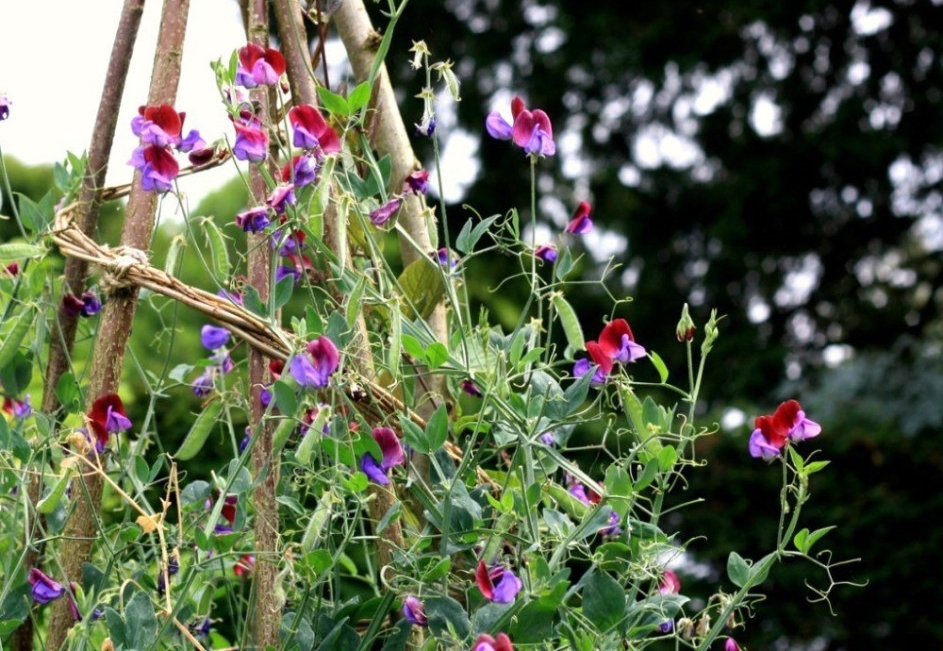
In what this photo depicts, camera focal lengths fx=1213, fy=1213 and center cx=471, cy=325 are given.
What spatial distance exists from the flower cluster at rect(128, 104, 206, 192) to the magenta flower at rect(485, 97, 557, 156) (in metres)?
0.30

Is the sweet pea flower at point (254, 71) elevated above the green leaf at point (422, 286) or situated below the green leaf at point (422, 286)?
above

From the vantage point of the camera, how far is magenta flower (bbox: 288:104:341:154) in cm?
110

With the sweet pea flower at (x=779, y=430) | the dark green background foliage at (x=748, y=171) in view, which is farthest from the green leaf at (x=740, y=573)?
the dark green background foliage at (x=748, y=171)

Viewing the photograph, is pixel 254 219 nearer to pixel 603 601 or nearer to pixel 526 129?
pixel 526 129

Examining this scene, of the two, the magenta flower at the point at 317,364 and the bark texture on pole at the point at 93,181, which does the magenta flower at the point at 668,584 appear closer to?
the magenta flower at the point at 317,364

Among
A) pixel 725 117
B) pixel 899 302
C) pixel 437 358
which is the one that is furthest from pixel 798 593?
pixel 437 358

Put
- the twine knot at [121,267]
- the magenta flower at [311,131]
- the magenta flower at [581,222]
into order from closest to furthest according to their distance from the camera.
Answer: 1. the magenta flower at [311,131]
2. the twine knot at [121,267]
3. the magenta flower at [581,222]

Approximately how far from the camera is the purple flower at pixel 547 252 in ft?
4.15

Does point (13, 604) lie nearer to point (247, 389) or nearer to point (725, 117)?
point (247, 389)

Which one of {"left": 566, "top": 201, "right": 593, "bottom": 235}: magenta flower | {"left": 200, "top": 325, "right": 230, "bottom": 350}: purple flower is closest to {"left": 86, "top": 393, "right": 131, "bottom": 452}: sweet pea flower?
{"left": 200, "top": 325, "right": 230, "bottom": 350}: purple flower

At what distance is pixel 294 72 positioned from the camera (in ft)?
4.39

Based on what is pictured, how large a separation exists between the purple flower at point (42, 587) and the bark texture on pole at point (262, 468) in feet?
0.64

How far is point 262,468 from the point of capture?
1.13m

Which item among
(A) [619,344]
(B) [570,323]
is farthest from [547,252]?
(A) [619,344]
